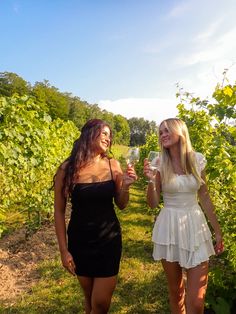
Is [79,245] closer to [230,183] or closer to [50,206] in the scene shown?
[230,183]

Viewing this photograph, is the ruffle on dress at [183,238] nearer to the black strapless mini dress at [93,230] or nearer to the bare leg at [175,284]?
the bare leg at [175,284]

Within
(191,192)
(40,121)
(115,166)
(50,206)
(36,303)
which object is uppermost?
(40,121)

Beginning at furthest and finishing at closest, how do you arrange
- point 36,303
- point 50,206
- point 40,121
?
point 50,206 → point 40,121 → point 36,303

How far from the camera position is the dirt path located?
199 inches

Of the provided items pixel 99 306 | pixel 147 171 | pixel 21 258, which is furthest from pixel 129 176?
pixel 21 258

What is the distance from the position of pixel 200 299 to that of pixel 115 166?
49.7 inches

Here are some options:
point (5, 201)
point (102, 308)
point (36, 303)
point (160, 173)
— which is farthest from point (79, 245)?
point (5, 201)

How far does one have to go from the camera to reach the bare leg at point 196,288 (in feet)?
9.17

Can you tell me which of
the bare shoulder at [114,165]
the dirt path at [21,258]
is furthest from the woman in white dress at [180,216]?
the dirt path at [21,258]

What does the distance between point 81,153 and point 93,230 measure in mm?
625

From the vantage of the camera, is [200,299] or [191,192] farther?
[191,192]

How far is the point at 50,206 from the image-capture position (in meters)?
7.87

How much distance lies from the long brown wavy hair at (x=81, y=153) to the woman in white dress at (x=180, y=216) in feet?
1.79

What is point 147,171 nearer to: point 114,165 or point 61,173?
point 114,165
